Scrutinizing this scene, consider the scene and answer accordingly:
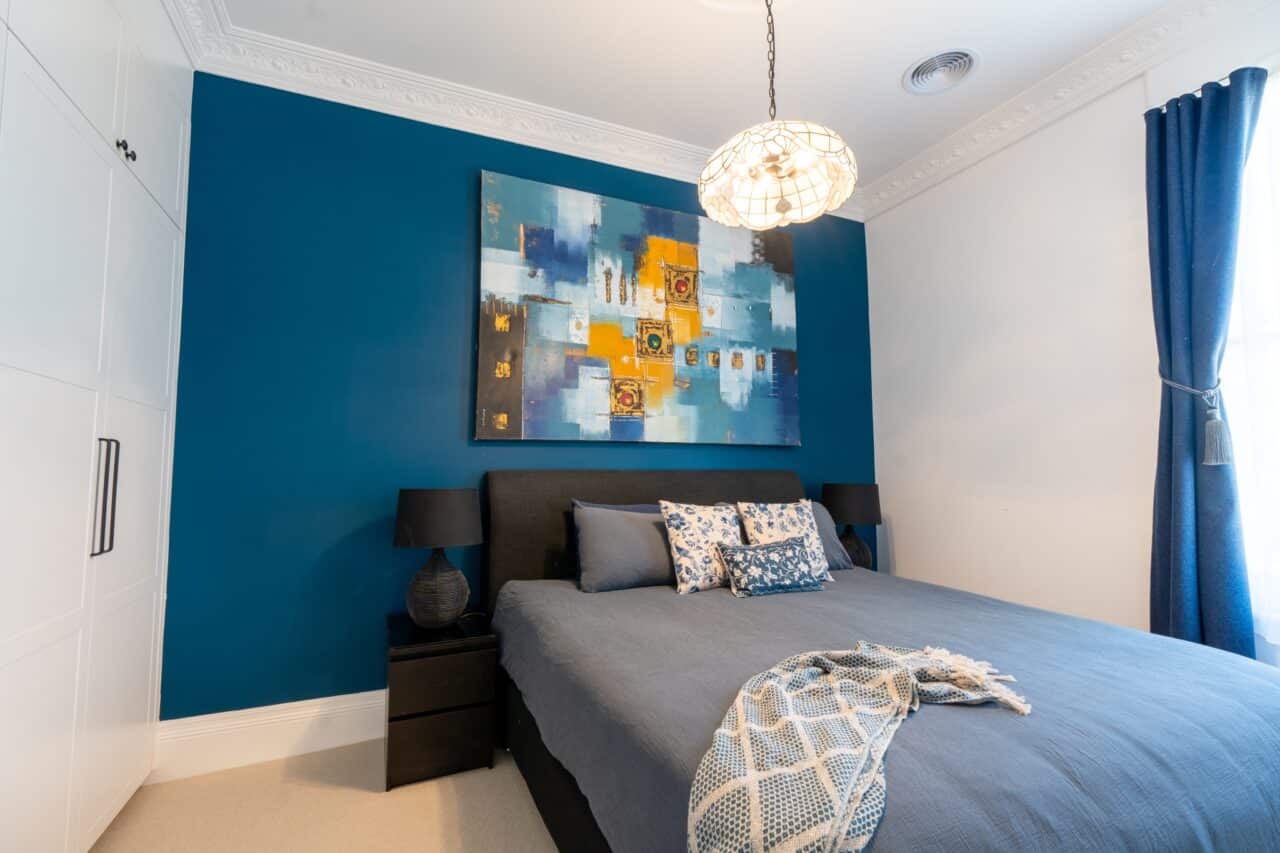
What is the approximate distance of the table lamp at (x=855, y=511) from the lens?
10.3 feet

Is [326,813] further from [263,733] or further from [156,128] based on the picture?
[156,128]

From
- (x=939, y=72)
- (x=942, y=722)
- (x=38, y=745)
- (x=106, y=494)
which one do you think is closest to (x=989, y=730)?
(x=942, y=722)

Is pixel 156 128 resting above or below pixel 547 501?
above

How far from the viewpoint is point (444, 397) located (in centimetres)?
262

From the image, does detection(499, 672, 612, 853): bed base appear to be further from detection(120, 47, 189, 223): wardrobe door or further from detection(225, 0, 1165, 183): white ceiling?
detection(225, 0, 1165, 183): white ceiling

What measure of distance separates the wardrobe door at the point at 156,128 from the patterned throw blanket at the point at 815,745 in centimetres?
243

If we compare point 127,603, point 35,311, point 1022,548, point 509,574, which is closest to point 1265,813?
point 1022,548

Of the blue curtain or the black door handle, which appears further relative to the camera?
the blue curtain

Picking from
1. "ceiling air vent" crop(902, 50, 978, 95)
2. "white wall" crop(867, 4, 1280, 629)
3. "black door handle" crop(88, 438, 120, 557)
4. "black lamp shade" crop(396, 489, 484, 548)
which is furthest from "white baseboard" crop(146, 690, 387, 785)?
"ceiling air vent" crop(902, 50, 978, 95)

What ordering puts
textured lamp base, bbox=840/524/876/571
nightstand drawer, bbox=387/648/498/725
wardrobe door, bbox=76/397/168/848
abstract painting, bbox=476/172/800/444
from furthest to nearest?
1. textured lamp base, bbox=840/524/876/571
2. abstract painting, bbox=476/172/800/444
3. nightstand drawer, bbox=387/648/498/725
4. wardrobe door, bbox=76/397/168/848

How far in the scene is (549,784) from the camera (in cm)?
162

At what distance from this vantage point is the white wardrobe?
4.03ft

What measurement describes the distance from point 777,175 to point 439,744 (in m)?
2.36

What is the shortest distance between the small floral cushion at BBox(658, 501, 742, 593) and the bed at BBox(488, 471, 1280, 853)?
119 millimetres
